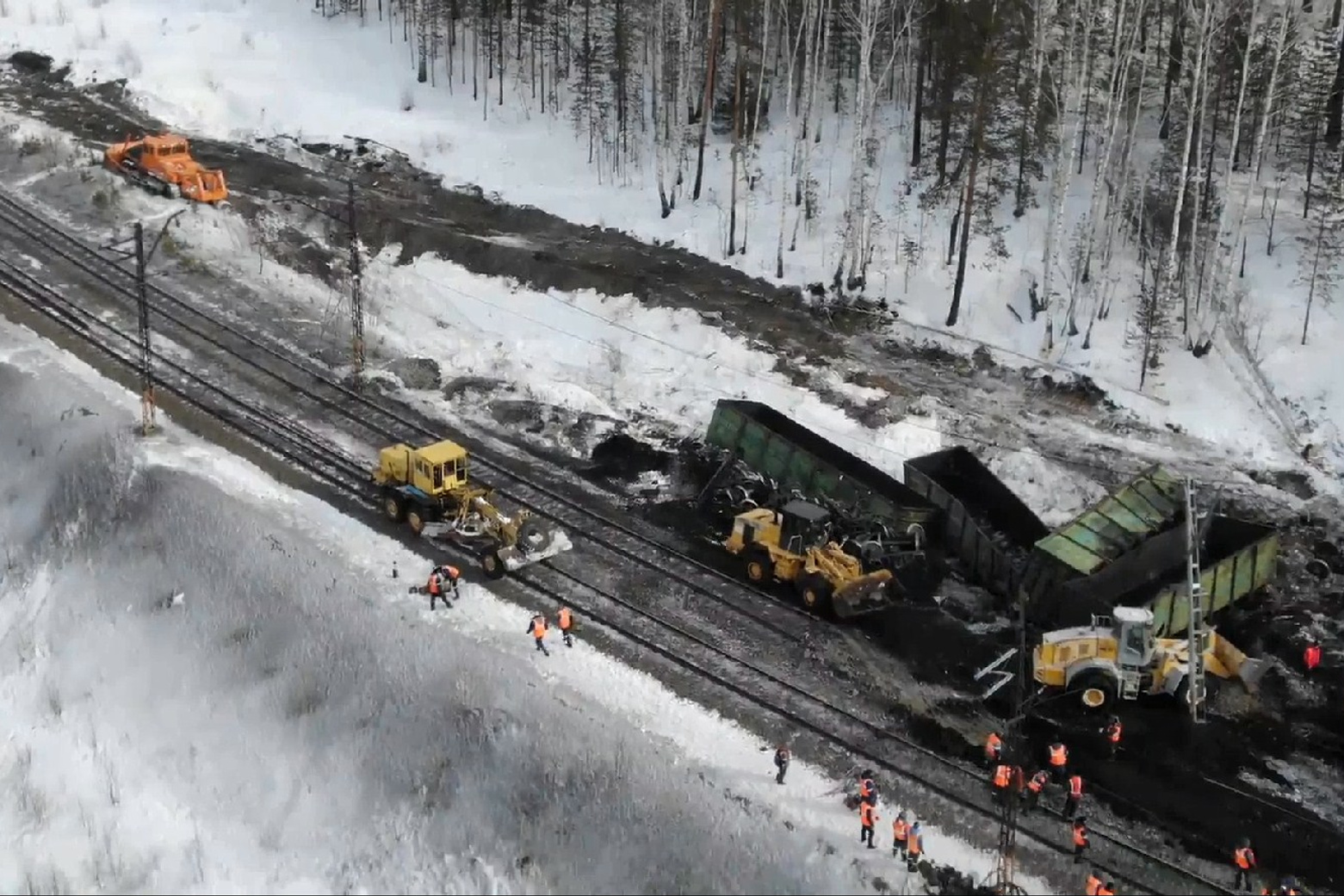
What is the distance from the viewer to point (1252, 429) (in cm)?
3481

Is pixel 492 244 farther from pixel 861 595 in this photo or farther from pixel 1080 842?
pixel 1080 842

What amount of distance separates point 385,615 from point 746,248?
22536 millimetres

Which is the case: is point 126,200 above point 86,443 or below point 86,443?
above

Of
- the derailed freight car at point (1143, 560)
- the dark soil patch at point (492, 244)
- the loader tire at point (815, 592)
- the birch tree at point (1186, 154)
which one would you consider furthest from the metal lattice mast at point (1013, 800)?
the birch tree at point (1186, 154)

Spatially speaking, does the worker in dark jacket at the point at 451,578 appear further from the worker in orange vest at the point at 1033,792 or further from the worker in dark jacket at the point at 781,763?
the worker in orange vest at the point at 1033,792

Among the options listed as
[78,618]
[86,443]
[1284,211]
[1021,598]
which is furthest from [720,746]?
[1284,211]

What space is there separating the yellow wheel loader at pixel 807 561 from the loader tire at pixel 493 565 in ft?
17.1

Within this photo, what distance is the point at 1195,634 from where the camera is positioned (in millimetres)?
24672

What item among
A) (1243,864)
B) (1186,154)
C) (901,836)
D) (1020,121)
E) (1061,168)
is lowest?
(901,836)

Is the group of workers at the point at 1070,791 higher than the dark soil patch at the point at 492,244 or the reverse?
the reverse

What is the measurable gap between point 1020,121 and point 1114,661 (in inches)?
1076

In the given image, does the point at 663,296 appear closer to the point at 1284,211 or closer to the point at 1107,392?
the point at 1107,392

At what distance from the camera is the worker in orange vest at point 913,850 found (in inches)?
802

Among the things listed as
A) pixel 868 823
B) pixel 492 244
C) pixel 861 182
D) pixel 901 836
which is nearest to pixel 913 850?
pixel 901 836
